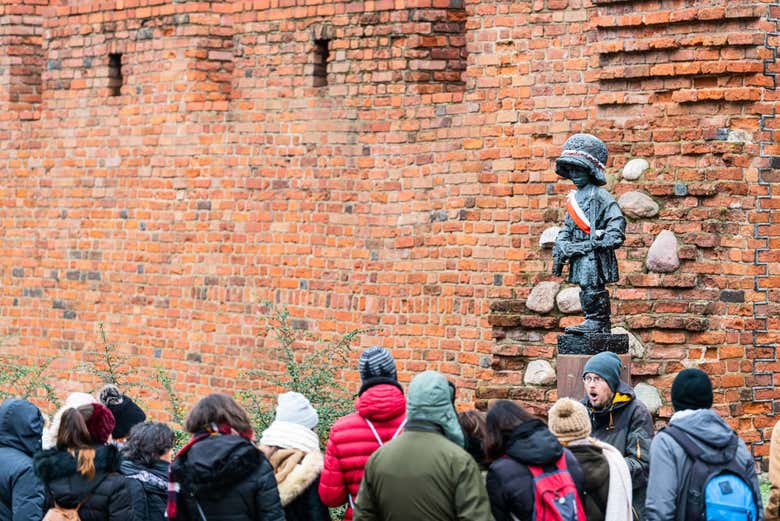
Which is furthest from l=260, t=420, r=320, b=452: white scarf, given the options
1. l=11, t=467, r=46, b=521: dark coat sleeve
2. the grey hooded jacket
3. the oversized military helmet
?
the oversized military helmet

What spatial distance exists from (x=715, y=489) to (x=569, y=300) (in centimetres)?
438

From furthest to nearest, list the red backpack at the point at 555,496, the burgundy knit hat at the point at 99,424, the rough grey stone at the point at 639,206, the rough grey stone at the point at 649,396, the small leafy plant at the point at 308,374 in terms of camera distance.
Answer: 1. the small leafy plant at the point at 308,374
2. the rough grey stone at the point at 639,206
3. the rough grey stone at the point at 649,396
4. the burgundy knit hat at the point at 99,424
5. the red backpack at the point at 555,496

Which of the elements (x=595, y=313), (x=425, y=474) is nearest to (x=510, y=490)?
(x=425, y=474)

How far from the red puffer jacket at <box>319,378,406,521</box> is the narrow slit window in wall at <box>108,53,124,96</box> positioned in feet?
29.9

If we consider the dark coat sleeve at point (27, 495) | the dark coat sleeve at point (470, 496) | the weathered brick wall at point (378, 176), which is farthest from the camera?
the weathered brick wall at point (378, 176)

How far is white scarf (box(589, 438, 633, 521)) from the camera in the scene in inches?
263

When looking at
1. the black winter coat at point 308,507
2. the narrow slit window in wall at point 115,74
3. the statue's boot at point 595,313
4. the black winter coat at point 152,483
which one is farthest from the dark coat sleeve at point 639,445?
the narrow slit window in wall at point 115,74

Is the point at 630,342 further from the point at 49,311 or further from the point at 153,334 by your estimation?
the point at 49,311

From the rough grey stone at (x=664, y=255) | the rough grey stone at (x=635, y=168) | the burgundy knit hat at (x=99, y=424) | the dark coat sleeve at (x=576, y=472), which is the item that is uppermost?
the rough grey stone at (x=635, y=168)

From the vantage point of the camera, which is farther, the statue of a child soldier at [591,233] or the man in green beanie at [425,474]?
the statue of a child soldier at [591,233]

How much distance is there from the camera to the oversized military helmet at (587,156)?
9109mm

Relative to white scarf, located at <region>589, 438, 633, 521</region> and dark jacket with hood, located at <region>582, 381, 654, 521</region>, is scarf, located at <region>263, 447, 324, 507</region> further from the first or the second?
dark jacket with hood, located at <region>582, 381, 654, 521</region>

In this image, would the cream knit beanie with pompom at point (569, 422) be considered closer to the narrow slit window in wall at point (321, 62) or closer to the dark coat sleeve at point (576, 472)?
the dark coat sleeve at point (576, 472)

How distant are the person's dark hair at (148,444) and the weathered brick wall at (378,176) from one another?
4173 mm
